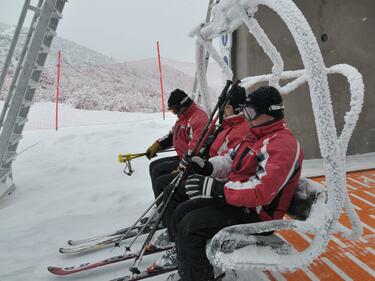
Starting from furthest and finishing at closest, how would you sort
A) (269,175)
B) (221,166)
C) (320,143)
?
(221,166) → (269,175) → (320,143)

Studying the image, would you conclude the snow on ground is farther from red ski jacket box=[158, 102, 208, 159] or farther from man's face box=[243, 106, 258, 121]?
man's face box=[243, 106, 258, 121]

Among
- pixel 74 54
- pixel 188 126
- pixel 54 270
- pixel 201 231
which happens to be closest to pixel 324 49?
pixel 188 126

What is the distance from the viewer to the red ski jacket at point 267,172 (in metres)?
2.00

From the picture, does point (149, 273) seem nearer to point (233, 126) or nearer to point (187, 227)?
point (187, 227)

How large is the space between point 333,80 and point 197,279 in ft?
15.6

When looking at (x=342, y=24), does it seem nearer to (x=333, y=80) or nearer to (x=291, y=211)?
(x=333, y=80)

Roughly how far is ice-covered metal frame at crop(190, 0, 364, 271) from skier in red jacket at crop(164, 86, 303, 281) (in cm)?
18

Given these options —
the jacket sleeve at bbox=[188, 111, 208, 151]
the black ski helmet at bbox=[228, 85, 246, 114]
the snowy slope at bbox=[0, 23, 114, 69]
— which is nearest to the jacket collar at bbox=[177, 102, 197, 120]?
the jacket sleeve at bbox=[188, 111, 208, 151]

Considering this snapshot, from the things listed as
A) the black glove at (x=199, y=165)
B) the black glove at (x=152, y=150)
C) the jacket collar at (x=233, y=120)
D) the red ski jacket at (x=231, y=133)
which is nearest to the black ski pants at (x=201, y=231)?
the black glove at (x=199, y=165)

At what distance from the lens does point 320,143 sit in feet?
5.85

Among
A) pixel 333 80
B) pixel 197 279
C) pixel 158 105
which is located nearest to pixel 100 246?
pixel 197 279

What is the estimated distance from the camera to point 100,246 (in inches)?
140

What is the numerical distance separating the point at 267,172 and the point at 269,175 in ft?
0.07

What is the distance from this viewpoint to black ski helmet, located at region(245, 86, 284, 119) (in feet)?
7.11
